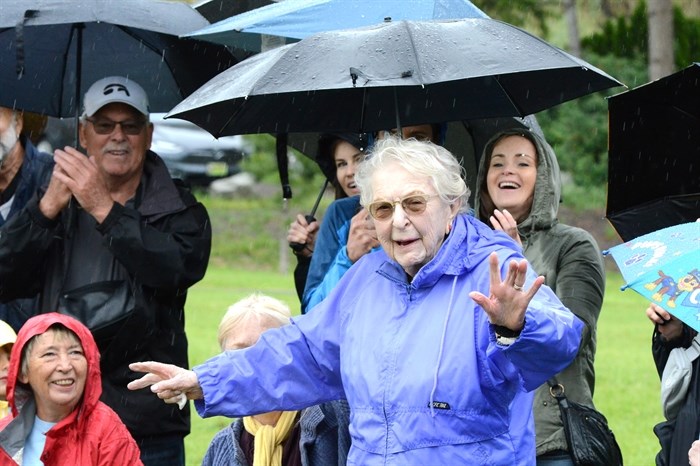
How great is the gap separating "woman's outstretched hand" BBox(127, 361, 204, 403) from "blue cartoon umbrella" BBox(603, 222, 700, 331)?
58.8 inches

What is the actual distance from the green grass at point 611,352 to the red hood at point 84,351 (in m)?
3.62

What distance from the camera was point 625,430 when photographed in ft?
32.3

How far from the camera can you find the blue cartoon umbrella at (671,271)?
13.1ft

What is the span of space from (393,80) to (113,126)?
1.92 meters

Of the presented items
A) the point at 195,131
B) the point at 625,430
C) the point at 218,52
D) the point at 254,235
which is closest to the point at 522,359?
the point at 218,52

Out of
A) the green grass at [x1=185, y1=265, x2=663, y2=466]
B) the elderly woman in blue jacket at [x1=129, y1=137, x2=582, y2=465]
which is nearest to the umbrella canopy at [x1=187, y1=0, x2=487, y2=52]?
the elderly woman in blue jacket at [x1=129, y1=137, x2=582, y2=465]

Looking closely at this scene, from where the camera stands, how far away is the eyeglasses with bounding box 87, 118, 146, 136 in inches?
231

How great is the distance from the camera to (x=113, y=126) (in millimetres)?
5883

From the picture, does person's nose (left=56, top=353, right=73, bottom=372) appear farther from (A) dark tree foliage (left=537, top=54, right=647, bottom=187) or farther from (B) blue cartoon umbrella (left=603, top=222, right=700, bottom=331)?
(A) dark tree foliage (left=537, top=54, right=647, bottom=187)

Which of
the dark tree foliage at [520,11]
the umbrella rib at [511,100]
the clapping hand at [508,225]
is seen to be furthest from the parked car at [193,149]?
the clapping hand at [508,225]

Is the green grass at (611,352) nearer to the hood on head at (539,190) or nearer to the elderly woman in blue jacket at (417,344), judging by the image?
the hood on head at (539,190)

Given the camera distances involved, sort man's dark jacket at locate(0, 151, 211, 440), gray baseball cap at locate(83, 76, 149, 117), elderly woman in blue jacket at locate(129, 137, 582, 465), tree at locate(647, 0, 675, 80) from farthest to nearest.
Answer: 1. tree at locate(647, 0, 675, 80)
2. gray baseball cap at locate(83, 76, 149, 117)
3. man's dark jacket at locate(0, 151, 211, 440)
4. elderly woman in blue jacket at locate(129, 137, 582, 465)

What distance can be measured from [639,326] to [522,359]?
12.6 meters

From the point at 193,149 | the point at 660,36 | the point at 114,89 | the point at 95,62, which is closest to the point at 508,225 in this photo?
the point at 114,89
